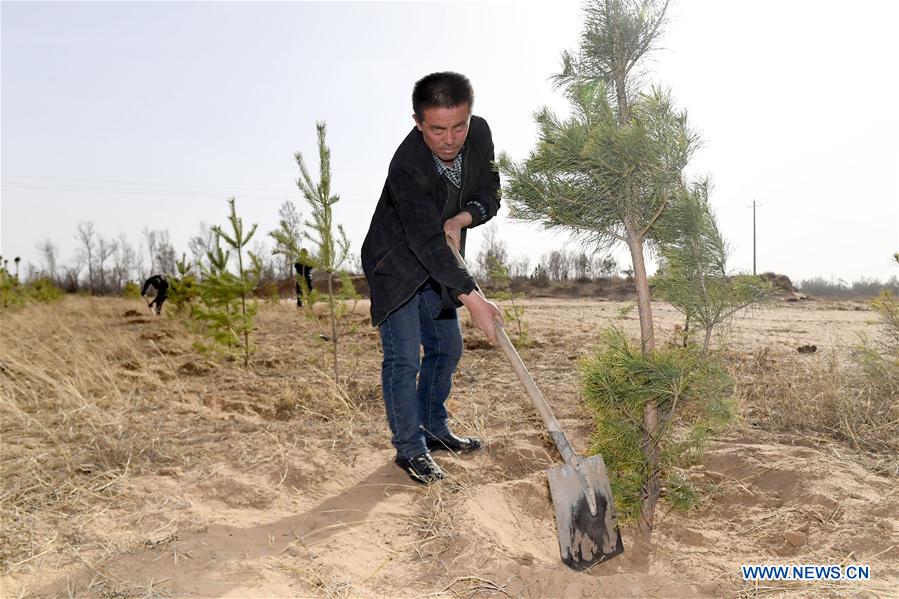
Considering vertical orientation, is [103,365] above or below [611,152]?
below

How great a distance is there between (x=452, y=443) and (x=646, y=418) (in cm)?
142

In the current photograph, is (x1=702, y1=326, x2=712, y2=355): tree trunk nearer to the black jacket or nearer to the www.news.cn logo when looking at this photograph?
the www.news.cn logo

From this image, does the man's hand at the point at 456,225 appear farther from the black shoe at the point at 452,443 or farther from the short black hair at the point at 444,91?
the black shoe at the point at 452,443

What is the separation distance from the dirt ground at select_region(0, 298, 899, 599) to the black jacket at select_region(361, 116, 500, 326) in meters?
0.93

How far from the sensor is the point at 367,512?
2.87 m

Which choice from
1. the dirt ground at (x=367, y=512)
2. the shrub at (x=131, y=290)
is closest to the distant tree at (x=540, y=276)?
the shrub at (x=131, y=290)

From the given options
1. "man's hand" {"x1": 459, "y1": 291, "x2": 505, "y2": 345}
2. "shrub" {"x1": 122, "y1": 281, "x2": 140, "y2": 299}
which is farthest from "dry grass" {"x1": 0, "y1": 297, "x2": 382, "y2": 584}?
"shrub" {"x1": 122, "y1": 281, "x2": 140, "y2": 299}

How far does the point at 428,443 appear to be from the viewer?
3.75m

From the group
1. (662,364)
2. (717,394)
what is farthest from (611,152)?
(717,394)

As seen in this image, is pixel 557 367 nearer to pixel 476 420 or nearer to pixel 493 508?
pixel 476 420

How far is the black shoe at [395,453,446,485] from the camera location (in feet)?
10.3

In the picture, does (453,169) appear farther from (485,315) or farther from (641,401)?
(641,401)

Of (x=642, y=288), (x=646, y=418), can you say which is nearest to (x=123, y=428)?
(x=646, y=418)

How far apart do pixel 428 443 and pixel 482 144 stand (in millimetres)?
1873
